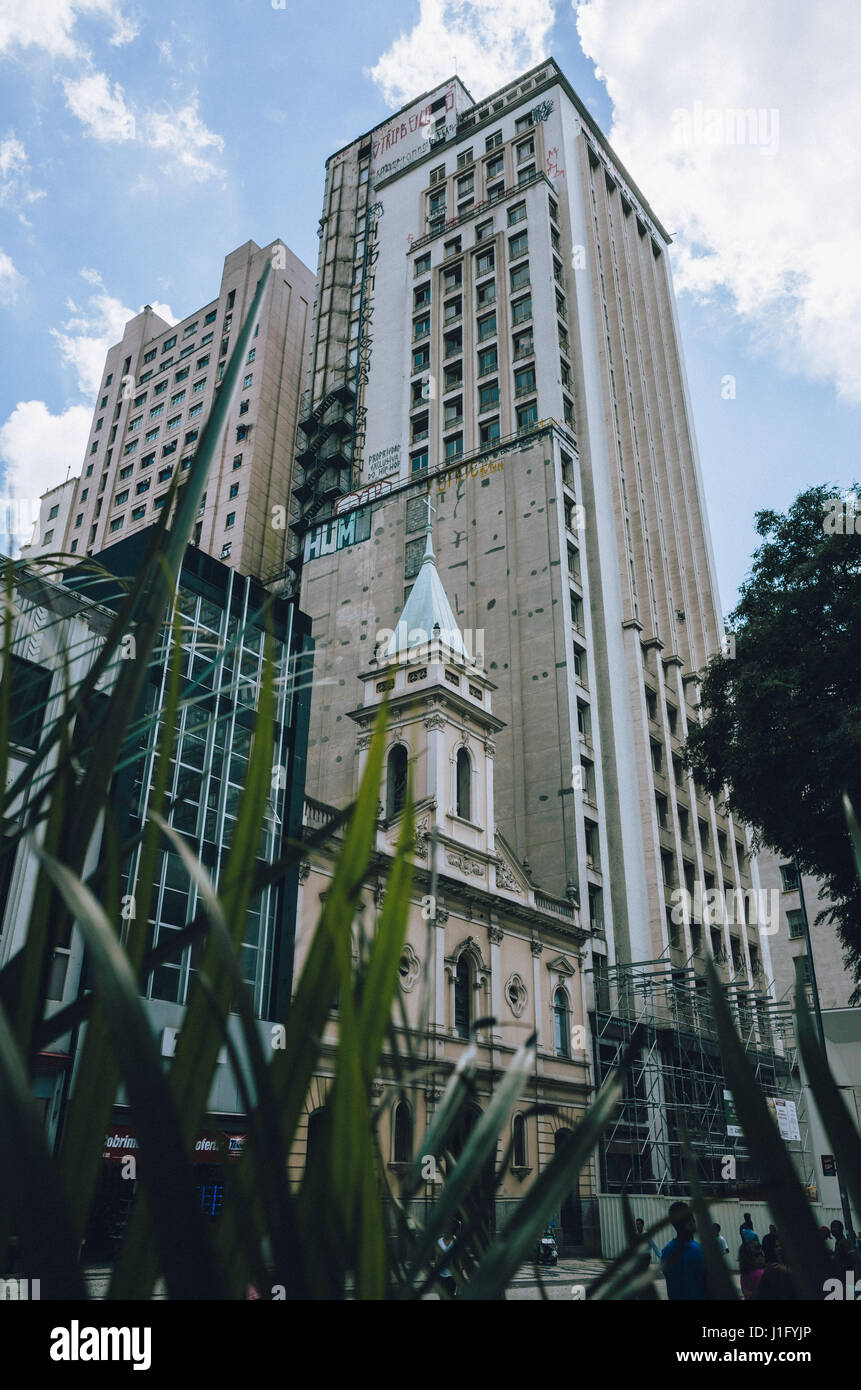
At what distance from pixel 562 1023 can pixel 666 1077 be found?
16.1 ft

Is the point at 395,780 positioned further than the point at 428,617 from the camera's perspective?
No

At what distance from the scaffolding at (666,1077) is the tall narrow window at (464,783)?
7.29m

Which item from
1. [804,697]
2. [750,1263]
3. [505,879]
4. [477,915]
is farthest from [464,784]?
[750,1263]

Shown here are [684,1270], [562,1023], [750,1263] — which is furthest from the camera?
[562,1023]


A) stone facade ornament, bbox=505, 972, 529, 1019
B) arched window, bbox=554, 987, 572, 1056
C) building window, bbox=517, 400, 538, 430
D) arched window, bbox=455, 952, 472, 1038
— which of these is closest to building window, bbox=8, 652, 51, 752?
arched window, bbox=455, 952, 472, 1038

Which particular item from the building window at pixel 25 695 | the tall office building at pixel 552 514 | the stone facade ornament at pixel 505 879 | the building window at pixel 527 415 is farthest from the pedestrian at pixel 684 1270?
the building window at pixel 527 415

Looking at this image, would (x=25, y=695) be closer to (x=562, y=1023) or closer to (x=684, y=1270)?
(x=684, y=1270)

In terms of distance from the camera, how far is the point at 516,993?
2817 cm

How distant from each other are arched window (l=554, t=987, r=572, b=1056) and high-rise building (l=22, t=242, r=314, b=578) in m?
31.6

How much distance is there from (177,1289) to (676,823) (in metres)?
39.6

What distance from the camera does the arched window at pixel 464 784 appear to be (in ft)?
97.0

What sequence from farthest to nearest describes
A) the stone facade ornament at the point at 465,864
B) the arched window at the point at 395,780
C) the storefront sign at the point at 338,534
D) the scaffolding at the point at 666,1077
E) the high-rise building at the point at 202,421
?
the high-rise building at the point at 202,421, the storefront sign at the point at 338,534, the scaffolding at the point at 666,1077, the arched window at the point at 395,780, the stone facade ornament at the point at 465,864

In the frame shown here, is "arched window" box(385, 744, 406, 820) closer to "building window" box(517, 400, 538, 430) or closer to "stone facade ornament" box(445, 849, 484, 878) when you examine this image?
"stone facade ornament" box(445, 849, 484, 878)

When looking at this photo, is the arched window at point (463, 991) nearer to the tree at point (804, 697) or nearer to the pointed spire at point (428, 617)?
the pointed spire at point (428, 617)
